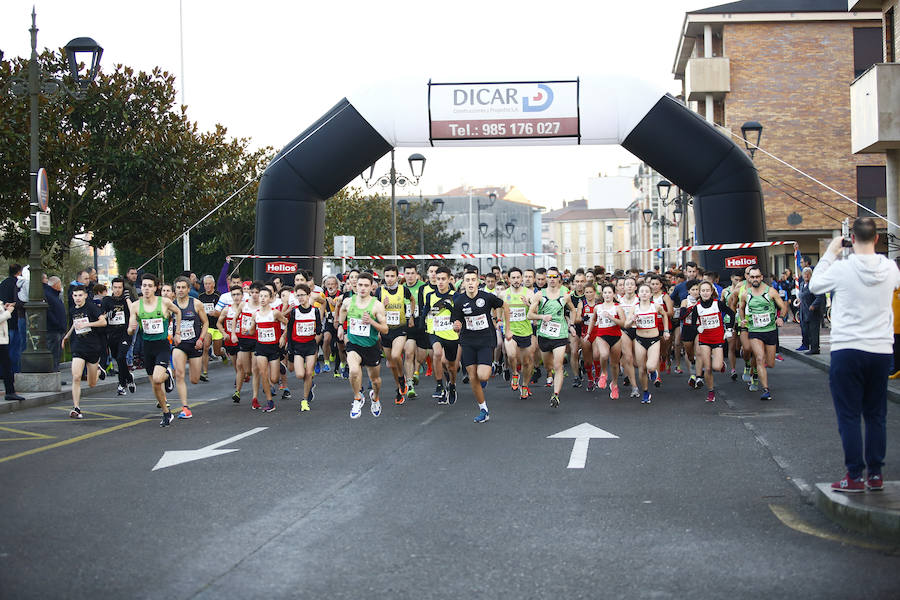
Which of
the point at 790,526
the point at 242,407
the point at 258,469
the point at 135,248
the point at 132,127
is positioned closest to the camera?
the point at 790,526

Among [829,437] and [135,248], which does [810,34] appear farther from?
[829,437]

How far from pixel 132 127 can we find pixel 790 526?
72.5 feet

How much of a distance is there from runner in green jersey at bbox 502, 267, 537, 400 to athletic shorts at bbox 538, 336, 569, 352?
15cm

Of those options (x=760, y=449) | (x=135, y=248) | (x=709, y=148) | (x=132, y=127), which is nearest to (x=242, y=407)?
(x=760, y=449)

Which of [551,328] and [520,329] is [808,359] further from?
[520,329]

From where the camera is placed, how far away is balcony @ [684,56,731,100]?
1777 inches

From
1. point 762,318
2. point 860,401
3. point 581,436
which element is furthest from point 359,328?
point 860,401

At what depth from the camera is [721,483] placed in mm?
7781

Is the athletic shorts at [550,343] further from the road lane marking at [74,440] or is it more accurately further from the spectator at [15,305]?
the spectator at [15,305]

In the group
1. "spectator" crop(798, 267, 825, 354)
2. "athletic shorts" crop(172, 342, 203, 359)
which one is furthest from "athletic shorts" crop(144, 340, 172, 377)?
"spectator" crop(798, 267, 825, 354)

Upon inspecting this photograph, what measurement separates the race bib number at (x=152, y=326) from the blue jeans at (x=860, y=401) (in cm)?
816

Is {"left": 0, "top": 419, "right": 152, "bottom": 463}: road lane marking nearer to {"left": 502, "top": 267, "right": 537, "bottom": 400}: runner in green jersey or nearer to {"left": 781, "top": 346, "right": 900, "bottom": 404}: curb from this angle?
{"left": 502, "top": 267, "right": 537, "bottom": 400}: runner in green jersey

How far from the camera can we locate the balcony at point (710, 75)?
148 ft

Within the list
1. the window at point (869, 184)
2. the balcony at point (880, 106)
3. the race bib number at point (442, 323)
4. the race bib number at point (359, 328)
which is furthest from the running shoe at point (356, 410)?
the window at point (869, 184)
